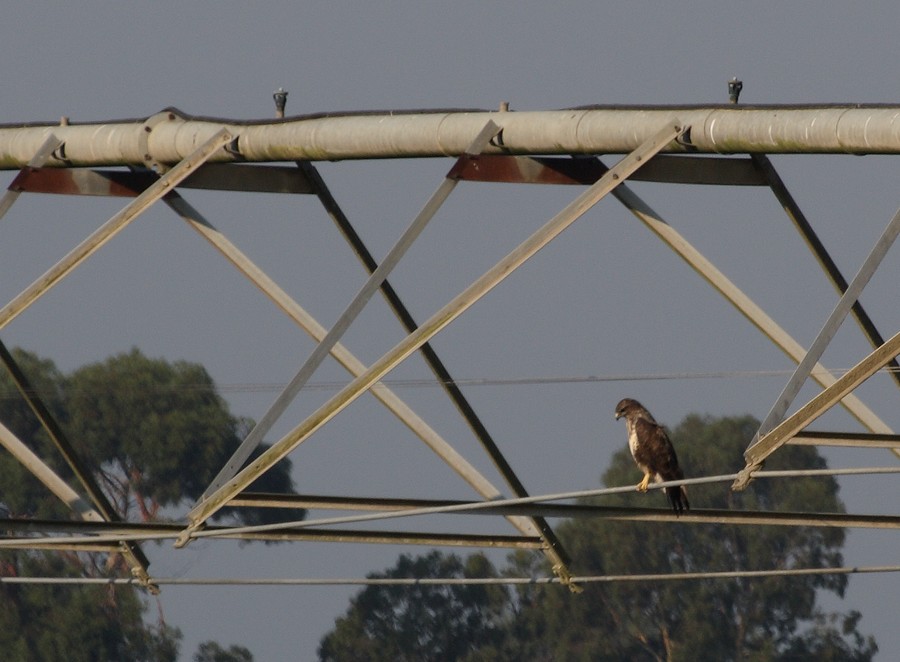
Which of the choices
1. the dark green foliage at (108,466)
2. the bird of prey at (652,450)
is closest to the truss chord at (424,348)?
the bird of prey at (652,450)

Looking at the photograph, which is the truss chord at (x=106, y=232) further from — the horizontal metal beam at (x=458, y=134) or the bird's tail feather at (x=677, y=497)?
the bird's tail feather at (x=677, y=497)

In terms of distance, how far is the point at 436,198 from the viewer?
18703 millimetres

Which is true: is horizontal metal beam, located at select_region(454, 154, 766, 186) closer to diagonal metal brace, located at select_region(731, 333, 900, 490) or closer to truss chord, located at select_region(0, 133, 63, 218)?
diagonal metal brace, located at select_region(731, 333, 900, 490)

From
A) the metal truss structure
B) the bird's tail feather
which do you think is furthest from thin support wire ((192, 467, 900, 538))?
the bird's tail feather

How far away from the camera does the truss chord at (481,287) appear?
58.1 feet

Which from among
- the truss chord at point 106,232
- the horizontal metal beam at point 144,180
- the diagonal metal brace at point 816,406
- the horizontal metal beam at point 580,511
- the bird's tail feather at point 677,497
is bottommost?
the diagonal metal brace at point 816,406

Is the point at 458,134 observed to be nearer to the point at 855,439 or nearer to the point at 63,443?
the point at 855,439

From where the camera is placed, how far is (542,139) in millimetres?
19016

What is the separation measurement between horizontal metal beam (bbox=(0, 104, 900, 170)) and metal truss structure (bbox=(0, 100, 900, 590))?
0.02 metres

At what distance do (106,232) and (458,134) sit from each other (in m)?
3.03

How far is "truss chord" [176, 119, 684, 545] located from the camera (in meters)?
17.7

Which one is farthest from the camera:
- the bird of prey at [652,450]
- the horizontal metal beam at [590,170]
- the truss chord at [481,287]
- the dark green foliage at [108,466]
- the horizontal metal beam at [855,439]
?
the dark green foliage at [108,466]

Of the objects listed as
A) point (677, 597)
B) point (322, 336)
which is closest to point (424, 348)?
point (322, 336)

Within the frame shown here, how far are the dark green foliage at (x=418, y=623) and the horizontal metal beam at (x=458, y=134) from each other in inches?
Answer: 2732
